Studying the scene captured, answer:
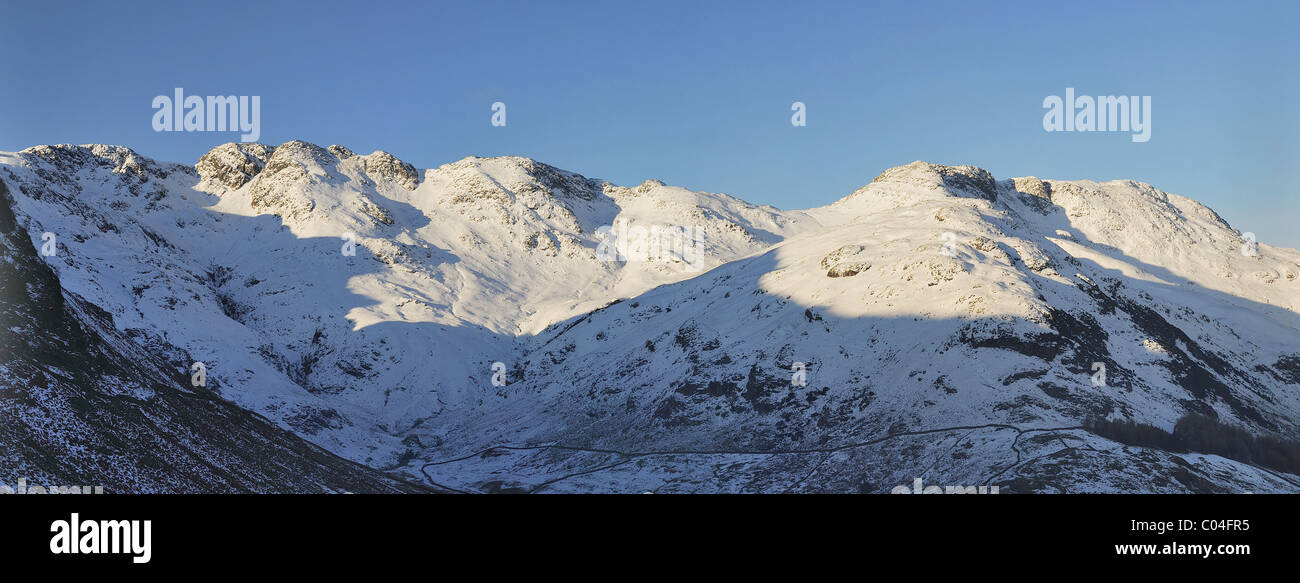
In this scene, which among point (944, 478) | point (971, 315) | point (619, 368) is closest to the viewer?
point (944, 478)

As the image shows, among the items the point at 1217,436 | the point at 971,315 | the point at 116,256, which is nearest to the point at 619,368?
the point at 971,315

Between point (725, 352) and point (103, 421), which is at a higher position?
point (725, 352)

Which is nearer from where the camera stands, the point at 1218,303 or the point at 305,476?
the point at 305,476

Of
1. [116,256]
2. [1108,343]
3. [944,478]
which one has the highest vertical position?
[116,256]

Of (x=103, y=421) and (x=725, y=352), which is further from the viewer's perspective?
(x=725, y=352)

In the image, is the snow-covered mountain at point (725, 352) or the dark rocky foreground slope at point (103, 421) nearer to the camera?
the dark rocky foreground slope at point (103, 421)

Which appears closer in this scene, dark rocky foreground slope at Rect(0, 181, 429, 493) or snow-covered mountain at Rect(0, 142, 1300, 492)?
dark rocky foreground slope at Rect(0, 181, 429, 493)

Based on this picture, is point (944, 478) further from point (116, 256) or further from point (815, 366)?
point (116, 256)
